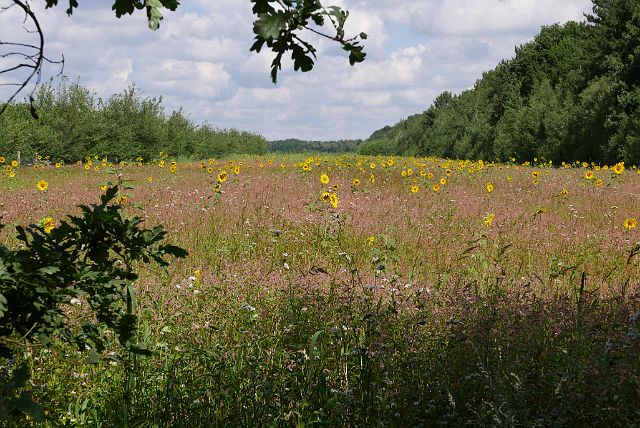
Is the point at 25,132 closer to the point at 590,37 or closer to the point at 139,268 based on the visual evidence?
the point at 139,268

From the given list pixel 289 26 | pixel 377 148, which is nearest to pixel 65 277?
pixel 289 26

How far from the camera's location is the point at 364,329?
4.08 meters

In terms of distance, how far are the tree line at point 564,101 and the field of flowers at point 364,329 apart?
21.6 metres

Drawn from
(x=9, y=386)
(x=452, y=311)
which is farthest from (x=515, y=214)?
(x=9, y=386)

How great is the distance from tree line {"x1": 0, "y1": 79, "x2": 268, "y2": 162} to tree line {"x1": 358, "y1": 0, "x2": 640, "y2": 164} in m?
20.7

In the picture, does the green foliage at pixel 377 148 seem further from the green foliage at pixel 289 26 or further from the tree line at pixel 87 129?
the green foliage at pixel 289 26

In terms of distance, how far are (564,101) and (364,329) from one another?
34.7 m

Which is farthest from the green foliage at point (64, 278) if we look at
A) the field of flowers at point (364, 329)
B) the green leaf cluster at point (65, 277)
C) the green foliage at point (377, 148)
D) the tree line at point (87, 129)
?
the green foliage at point (377, 148)

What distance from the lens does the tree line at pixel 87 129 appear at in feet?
90.5

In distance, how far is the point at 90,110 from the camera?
112 ft

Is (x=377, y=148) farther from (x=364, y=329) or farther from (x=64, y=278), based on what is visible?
(x=64, y=278)

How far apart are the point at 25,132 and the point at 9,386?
28.8 meters

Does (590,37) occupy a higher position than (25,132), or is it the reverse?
(590,37)

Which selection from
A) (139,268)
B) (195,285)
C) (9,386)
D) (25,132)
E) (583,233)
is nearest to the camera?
(9,386)
